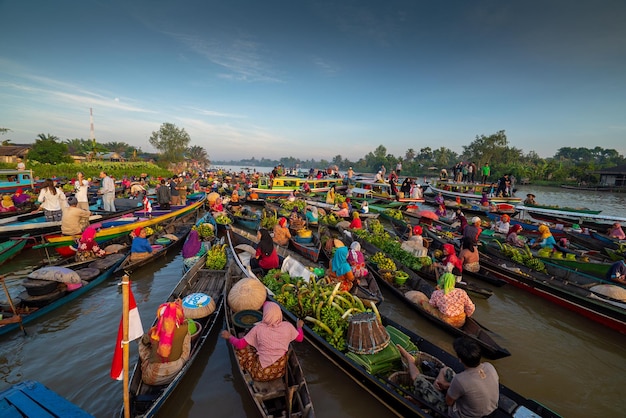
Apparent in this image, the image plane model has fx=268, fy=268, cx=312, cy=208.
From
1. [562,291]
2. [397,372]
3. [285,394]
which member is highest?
[562,291]

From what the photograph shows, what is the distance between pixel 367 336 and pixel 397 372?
2.66 feet

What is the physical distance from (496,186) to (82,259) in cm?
3379

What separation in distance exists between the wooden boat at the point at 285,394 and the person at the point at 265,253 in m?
4.06

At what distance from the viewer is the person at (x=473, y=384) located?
3802 millimetres

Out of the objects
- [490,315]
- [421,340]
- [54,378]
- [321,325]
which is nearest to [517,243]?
[490,315]

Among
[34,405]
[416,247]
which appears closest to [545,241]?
[416,247]

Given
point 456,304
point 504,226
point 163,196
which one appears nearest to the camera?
point 456,304

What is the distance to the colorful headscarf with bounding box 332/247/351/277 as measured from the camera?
8023mm

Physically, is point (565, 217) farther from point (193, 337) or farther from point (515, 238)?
point (193, 337)

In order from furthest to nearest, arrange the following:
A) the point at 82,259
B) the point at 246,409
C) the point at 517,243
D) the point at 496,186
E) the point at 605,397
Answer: the point at 496,186 < the point at 517,243 < the point at 82,259 < the point at 605,397 < the point at 246,409

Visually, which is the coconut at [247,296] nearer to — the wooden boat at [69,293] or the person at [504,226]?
the wooden boat at [69,293]

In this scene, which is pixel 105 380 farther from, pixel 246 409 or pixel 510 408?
pixel 510 408

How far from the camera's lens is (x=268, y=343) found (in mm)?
4652

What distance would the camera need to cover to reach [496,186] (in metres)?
28.4
